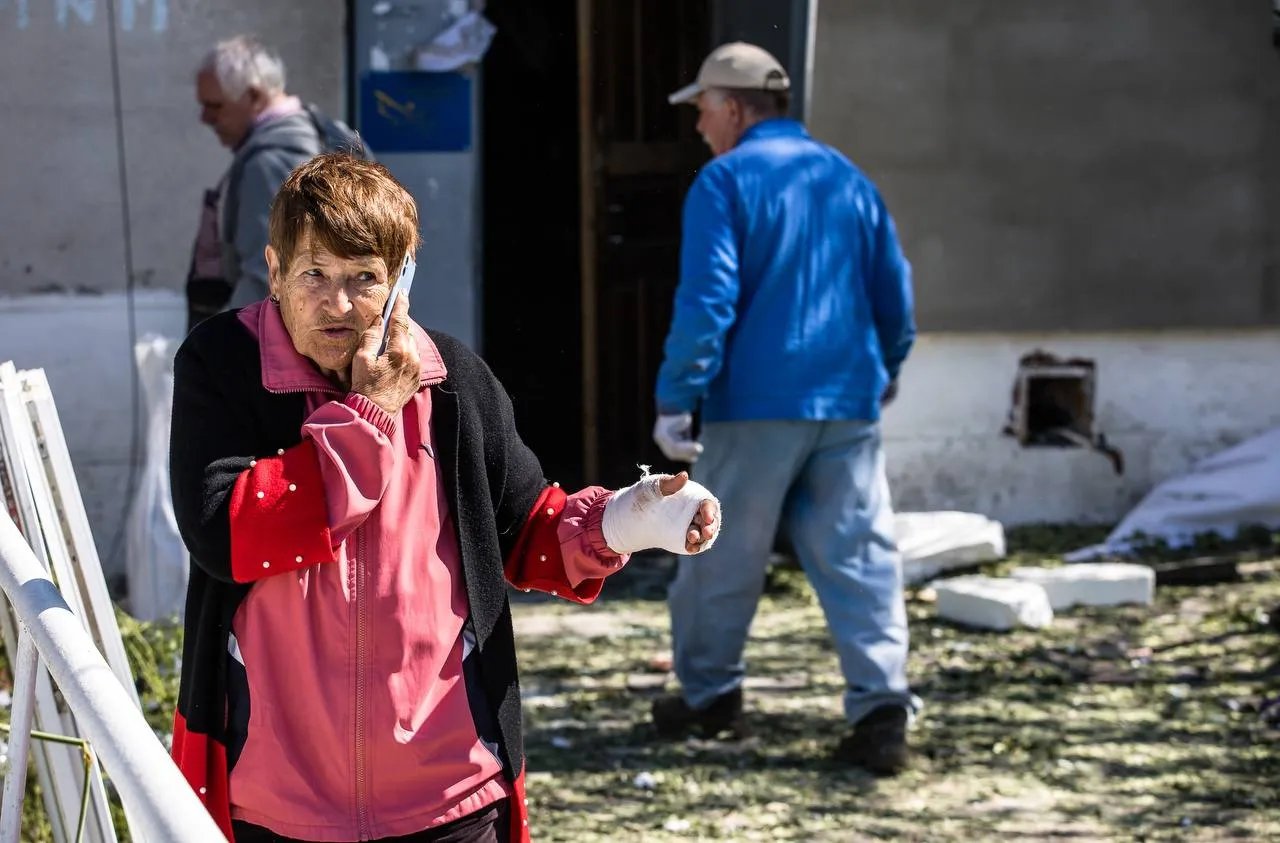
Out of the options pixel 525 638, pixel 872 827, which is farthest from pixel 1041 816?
pixel 525 638

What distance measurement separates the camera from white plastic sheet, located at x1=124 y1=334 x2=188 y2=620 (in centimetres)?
621

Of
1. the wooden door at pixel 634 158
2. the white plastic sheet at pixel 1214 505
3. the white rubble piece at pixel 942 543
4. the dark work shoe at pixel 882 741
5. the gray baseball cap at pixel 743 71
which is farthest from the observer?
the white plastic sheet at pixel 1214 505

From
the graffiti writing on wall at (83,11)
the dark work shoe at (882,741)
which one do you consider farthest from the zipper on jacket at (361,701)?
the graffiti writing on wall at (83,11)

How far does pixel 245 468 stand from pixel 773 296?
9.92ft

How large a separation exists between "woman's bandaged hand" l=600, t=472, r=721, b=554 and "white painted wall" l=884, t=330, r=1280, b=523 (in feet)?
19.9

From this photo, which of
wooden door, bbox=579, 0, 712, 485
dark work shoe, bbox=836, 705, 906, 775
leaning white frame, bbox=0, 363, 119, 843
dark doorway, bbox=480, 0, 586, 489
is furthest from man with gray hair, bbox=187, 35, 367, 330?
dark doorway, bbox=480, 0, 586, 489

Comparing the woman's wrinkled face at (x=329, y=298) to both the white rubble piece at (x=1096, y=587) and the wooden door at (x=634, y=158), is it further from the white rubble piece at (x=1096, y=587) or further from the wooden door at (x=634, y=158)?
the wooden door at (x=634, y=158)

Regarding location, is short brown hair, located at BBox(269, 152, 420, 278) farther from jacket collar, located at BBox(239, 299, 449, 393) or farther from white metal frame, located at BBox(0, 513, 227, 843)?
white metal frame, located at BBox(0, 513, 227, 843)

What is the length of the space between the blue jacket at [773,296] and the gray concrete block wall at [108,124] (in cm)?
295

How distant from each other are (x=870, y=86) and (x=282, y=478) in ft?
20.9

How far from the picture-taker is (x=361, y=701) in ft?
7.77

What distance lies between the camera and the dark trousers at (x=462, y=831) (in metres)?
2.40

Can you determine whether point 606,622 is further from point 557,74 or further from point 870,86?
point 557,74

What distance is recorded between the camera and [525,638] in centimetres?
689
